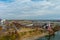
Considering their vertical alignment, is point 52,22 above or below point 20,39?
above

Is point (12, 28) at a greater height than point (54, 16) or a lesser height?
lesser

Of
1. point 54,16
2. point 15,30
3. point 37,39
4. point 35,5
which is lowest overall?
point 37,39

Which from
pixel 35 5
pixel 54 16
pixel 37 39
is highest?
pixel 35 5

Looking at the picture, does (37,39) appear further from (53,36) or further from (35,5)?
(35,5)

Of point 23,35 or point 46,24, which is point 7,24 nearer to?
point 23,35

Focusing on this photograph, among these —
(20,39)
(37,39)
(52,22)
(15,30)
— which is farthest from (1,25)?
(52,22)

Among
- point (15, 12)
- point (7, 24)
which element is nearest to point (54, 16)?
point (15, 12)

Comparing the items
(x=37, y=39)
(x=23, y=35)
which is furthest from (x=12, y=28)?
(x=37, y=39)
